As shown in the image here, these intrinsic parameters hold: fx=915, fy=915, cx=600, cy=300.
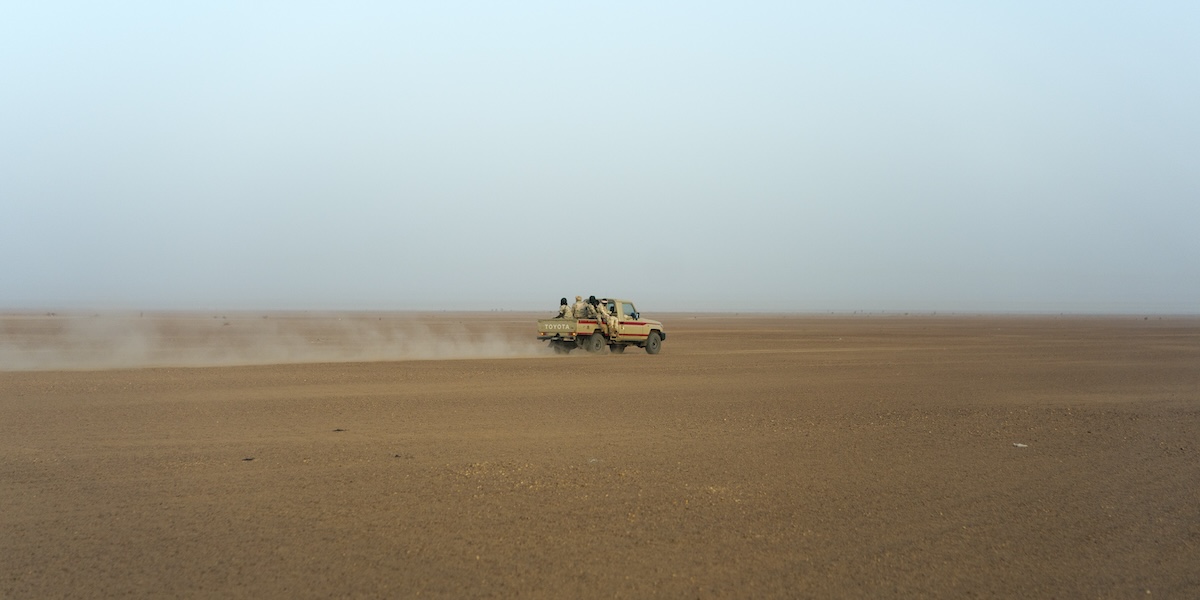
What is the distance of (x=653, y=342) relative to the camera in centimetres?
3538

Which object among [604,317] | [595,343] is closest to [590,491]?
[604,317]

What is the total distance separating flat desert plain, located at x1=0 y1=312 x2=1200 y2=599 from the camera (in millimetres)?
7051

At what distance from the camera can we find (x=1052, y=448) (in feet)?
44.1

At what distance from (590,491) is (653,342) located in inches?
1001

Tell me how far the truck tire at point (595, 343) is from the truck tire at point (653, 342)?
78.7 inches

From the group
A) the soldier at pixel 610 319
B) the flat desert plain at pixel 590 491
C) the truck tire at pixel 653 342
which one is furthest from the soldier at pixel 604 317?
the flat desert plain at pixel 590 491

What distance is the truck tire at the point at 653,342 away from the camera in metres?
35.2

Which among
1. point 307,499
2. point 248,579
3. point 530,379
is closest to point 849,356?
point 530,379

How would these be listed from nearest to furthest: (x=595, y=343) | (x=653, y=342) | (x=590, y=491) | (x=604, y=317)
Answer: (x=590, y=491), (x=604, y=317), (x=595, y=343), (x=653, y=342)

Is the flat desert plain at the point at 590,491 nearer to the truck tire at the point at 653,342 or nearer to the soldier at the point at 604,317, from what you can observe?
the soldier at the point at 604,317

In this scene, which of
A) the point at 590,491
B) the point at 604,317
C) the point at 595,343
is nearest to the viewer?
the point at 590,491

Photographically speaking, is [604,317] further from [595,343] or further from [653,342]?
[653,342]

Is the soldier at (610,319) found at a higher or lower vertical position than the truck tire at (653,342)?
higher

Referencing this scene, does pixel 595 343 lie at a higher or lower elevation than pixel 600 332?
lower
